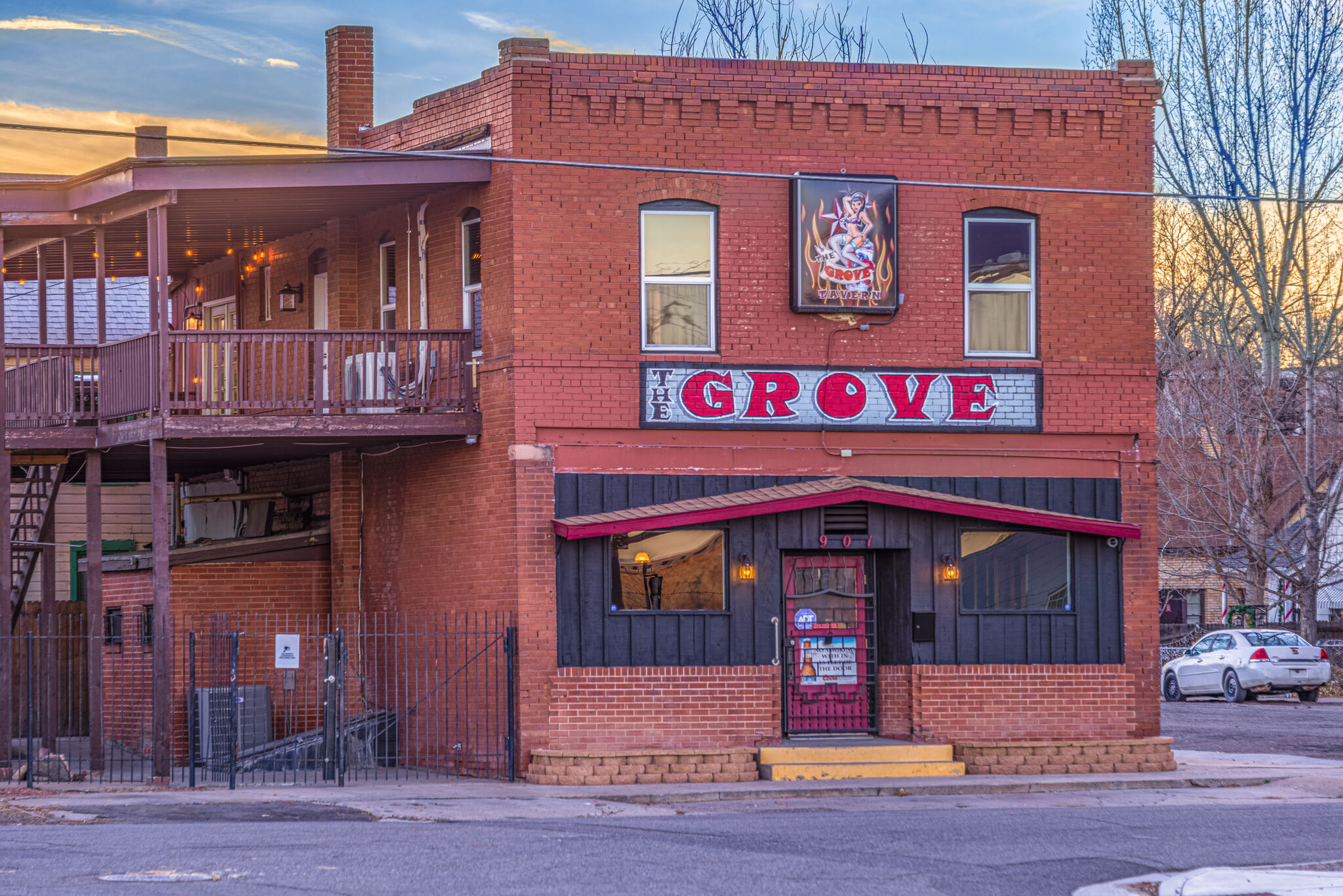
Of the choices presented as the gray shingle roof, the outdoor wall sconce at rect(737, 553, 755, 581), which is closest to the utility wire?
the outdoor wall sconce at rect(737, 553, 755, 581)

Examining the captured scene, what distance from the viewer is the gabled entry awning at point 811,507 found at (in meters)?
17.2

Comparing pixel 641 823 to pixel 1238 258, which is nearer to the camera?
pixel 641 823

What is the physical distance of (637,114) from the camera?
1803 centimetres

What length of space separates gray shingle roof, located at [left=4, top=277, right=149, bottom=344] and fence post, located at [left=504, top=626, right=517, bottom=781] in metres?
13.1

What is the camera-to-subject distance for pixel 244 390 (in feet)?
63.9

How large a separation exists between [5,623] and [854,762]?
9.45m

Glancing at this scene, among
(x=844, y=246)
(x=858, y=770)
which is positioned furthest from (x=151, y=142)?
(x=858, y=770)

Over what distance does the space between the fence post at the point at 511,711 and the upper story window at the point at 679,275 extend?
3.60 metres

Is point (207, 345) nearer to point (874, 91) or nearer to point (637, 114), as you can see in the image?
point (637, 114)

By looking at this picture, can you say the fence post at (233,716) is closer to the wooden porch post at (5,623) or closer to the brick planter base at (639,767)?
A: the wooden porch post at (5,623)

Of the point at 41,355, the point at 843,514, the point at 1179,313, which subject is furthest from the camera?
the point at 1179,313

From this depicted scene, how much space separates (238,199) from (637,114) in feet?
15.5

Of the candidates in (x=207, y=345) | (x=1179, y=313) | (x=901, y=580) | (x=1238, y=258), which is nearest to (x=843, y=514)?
(x=901, y=580)

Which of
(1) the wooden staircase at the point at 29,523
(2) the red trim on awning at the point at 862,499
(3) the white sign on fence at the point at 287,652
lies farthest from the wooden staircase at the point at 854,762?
(1) the wooden staircase at the point at 29,523
